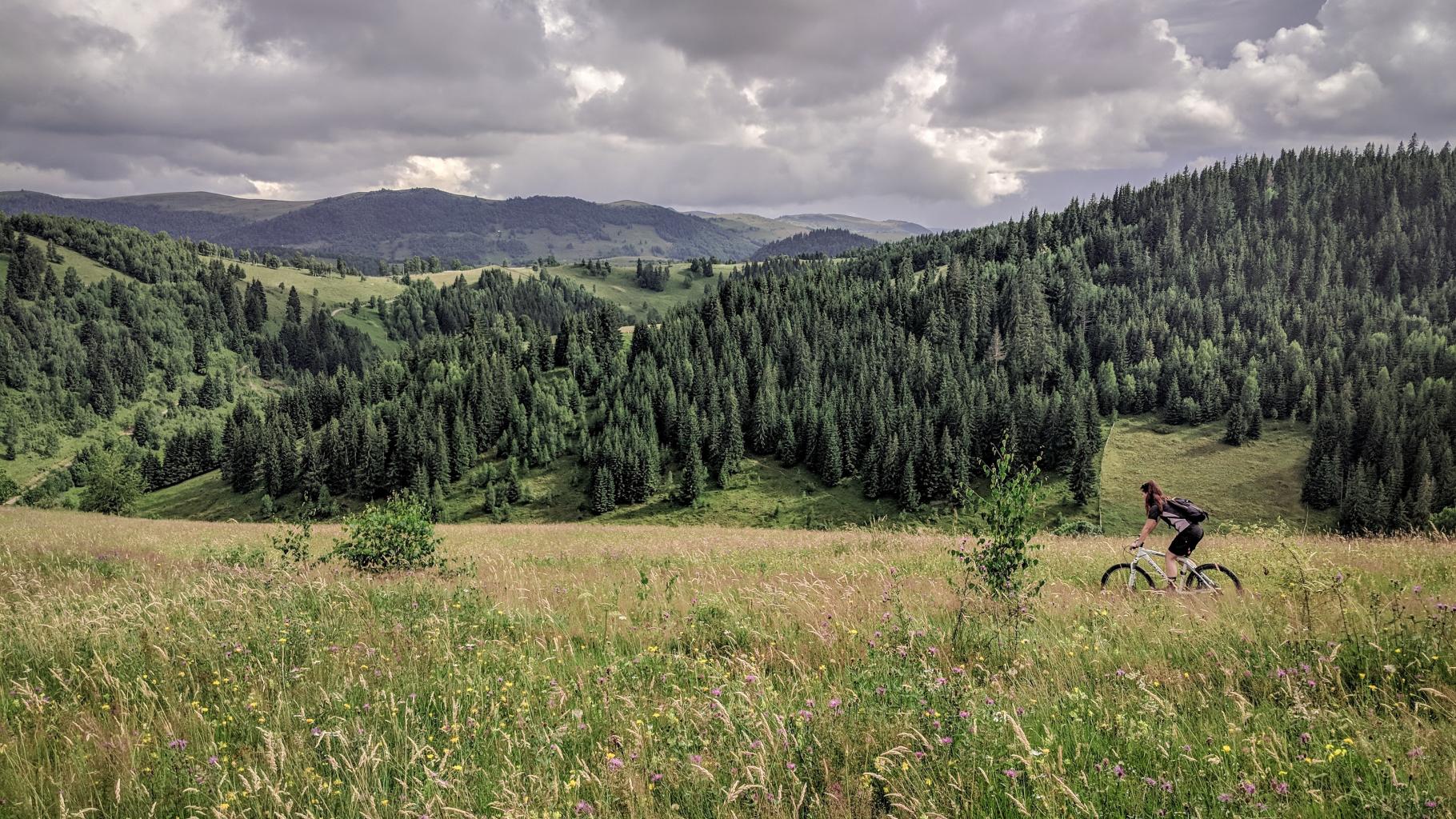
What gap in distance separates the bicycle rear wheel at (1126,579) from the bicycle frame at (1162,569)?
0.03m

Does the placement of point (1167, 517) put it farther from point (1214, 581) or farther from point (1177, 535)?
point (1214, 581)

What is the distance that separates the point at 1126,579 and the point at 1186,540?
125 cm

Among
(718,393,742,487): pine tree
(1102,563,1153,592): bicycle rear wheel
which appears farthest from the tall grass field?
(718,393,742,487): pine tree

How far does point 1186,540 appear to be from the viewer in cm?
1058

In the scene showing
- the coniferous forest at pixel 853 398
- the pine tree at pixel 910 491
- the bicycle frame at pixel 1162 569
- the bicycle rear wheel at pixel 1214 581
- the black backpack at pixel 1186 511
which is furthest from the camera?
the coniferous forest at pixel 853 398

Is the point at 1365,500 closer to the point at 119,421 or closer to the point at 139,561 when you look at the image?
the point at 139,561

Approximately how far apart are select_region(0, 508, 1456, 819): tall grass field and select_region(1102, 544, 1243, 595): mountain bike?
0.70 metres

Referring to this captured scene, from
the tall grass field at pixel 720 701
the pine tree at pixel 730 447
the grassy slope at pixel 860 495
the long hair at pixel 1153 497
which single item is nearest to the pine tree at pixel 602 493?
the grassy slope at pixel 860 495

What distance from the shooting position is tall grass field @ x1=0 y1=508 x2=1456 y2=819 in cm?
425

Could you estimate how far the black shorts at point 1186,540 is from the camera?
10523 millimetres

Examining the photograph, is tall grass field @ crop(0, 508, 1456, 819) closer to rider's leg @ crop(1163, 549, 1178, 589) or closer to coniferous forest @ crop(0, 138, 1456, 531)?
rider's leg @ crop(1163, 549, 1178, 589)

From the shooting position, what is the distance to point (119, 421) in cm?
19812

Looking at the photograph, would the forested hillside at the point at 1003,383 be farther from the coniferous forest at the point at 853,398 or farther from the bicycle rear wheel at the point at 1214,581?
the bicycle rear wheel at the point at 1214,581

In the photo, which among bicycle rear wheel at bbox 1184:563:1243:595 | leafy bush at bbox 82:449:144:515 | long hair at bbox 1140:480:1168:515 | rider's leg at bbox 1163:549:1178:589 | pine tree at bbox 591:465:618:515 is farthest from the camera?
pine tree at bbox 591:465:618:515
